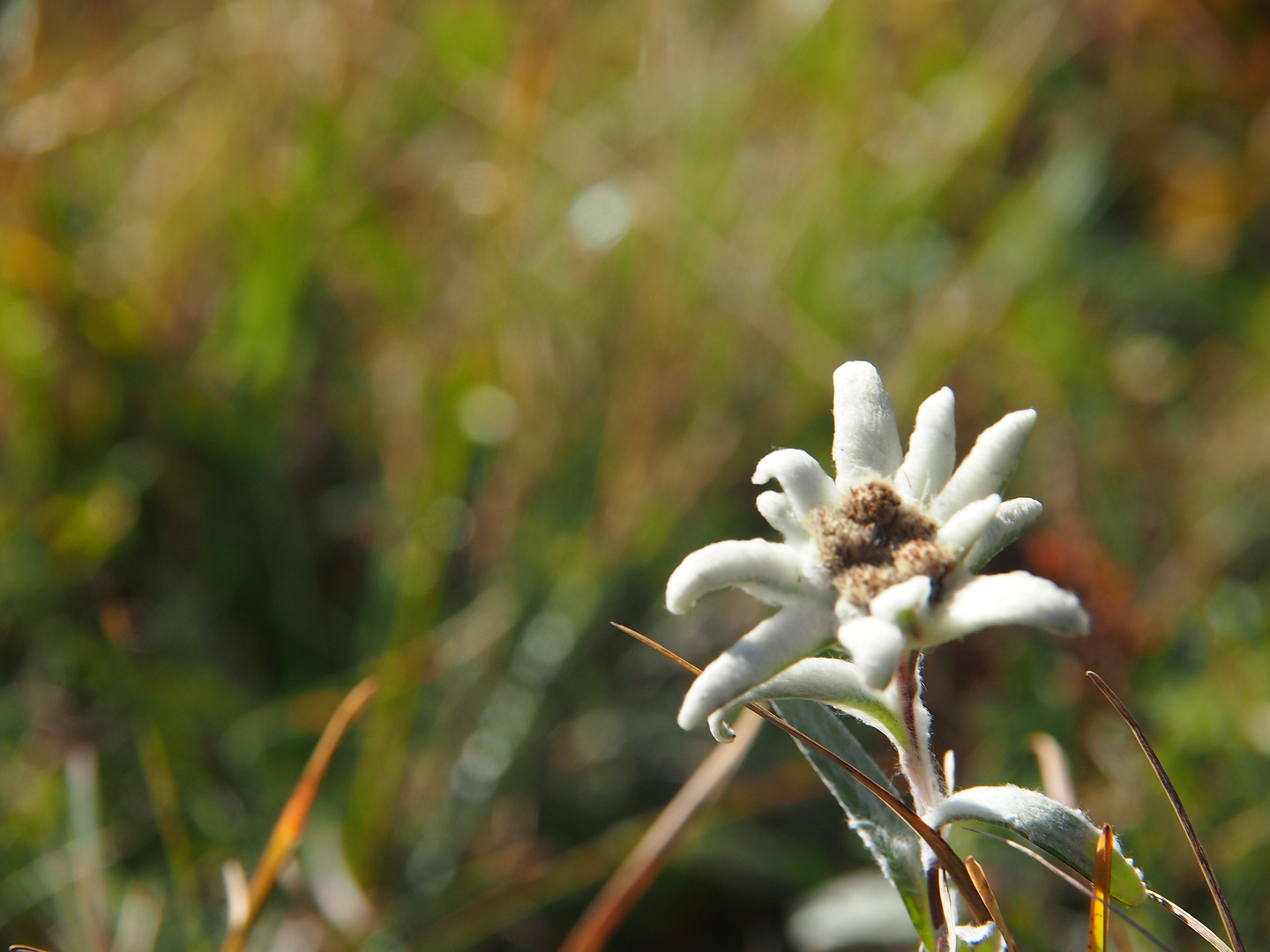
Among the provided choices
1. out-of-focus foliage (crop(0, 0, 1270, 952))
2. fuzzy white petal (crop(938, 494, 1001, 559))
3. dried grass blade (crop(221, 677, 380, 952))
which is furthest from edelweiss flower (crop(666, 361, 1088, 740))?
out-of-focus foliage (crop(0, 0, 1270, 952))

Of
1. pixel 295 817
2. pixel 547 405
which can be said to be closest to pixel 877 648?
pixel 295 817

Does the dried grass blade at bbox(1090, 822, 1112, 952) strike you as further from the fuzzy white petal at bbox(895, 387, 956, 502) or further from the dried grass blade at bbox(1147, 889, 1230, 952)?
the fuzzy white petal at bbox(895, 387, 956, 502)

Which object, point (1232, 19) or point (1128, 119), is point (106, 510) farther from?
point (1232, 19)

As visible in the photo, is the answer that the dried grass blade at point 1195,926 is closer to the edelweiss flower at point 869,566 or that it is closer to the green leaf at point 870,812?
the green leaf at point 870,812

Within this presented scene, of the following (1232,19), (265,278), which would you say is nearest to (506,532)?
(265,278)

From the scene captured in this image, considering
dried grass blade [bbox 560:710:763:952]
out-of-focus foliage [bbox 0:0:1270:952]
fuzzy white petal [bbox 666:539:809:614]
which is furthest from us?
out-of-focus foliage [bbox 0:0:1270:952]

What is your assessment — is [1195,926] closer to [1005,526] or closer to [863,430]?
[1005,526]

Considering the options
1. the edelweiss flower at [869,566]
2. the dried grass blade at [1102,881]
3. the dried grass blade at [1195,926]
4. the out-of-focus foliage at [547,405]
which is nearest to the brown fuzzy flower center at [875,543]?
the edelweiss flower at [869,566]
